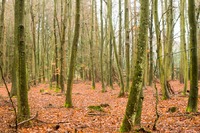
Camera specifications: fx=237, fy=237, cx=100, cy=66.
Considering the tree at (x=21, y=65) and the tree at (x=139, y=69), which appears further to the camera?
the tree at (x=21, y=65)

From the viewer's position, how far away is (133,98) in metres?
6.30

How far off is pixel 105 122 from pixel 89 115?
125 cm

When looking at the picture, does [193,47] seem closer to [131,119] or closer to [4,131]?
[131,119]

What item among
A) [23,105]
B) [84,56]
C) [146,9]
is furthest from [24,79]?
[84,56]

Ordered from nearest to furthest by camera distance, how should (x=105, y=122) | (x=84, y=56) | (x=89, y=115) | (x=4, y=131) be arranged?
(x=4, y=131) → (x=105, y=122) → (x=89, y=115) → (x=84, y=56)

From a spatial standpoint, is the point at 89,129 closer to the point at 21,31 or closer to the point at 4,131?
the point at 4,131

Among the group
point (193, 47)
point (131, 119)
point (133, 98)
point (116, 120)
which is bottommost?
point (116, 120)

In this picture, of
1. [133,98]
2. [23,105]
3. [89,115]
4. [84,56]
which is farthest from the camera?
[84,56]

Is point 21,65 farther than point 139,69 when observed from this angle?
Yes

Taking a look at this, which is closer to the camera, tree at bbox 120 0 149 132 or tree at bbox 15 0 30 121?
tree at bbox 120 0 149 132

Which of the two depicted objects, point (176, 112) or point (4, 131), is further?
point (176, 112)

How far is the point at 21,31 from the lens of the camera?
273 inches

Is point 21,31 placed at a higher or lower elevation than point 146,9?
lower

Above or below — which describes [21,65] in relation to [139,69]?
above
